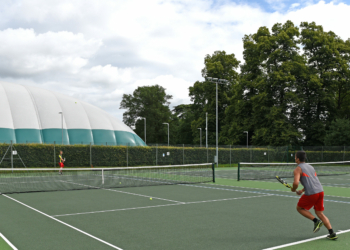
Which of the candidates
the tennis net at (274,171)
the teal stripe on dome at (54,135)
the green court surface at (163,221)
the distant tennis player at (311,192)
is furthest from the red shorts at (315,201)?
the teal stripe on dome at (54,135)

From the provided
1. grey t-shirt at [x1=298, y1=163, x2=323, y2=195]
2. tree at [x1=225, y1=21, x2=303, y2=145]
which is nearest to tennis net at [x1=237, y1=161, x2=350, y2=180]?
tree at [x1=225, y1=21, x2=303, y2=145]

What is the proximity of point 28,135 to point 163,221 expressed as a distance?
1336 inches

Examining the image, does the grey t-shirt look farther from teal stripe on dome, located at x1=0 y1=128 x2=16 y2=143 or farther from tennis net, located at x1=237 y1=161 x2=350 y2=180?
teal stripe on dome, located at x1=0 y1=128 x2=16 y2=143

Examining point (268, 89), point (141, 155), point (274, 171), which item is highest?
point (268, 89)

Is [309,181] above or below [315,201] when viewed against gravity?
above

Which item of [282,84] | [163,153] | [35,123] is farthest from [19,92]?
[282,84]

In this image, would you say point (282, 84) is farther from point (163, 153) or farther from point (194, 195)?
point (194, 195)

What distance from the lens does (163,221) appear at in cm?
823

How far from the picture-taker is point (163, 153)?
115 ft

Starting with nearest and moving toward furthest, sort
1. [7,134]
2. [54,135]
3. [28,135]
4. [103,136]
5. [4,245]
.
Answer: [4,245], [7,134], [28,135], [54,135], [103,136]

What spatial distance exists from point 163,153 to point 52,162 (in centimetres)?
1033

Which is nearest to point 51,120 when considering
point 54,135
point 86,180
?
point 54,135

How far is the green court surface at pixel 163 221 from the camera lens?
20.4 feet

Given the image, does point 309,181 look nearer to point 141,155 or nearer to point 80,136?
point 141,155
